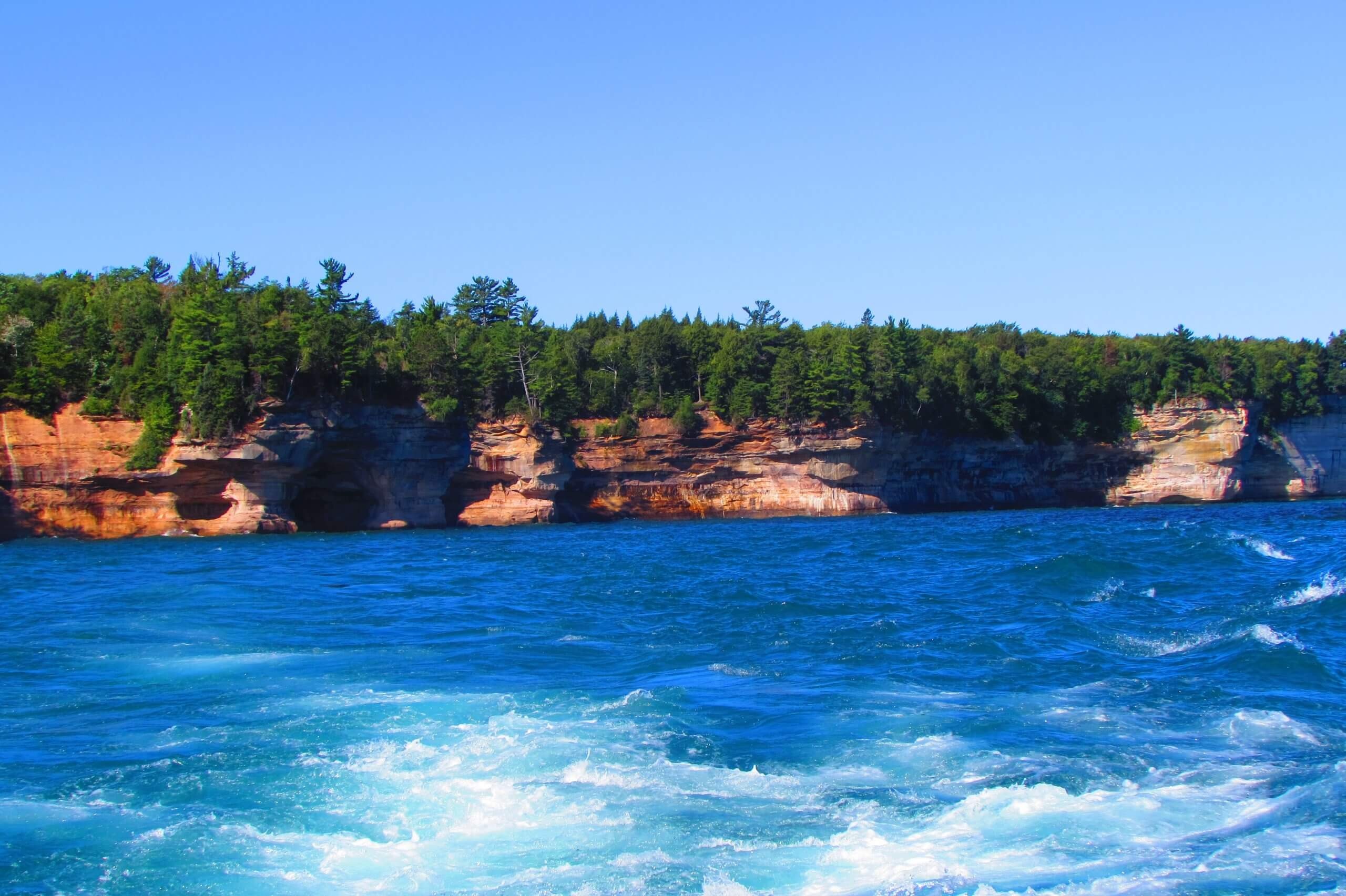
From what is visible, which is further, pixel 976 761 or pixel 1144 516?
pixel 1144 516

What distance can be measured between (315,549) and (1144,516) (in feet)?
141

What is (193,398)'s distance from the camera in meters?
56.6

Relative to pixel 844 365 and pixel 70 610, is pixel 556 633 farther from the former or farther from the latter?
pixel 844 365

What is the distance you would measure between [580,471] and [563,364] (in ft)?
24.9

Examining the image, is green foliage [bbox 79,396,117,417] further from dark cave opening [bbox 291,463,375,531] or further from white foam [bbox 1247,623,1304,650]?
white foam [bbox 1247,623,1304,650]

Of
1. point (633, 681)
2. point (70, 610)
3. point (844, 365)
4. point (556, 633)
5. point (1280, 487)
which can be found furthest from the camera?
point (1280, 487)

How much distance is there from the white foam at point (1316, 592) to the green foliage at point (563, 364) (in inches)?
1902

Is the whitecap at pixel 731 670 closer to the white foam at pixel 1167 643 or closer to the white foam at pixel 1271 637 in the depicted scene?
the white foam at pixel 1167 643

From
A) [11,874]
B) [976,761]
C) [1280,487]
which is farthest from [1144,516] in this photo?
[11,874]

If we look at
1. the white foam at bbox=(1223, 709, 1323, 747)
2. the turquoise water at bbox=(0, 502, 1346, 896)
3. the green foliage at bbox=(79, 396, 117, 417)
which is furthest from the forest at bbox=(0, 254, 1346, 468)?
the white foam at bbox=(1223, 709, 1323, 747)

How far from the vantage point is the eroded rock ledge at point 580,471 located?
56188mm

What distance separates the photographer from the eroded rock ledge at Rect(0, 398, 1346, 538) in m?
56.2

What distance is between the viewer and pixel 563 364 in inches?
2972

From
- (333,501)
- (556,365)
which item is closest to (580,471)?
(556,365)
